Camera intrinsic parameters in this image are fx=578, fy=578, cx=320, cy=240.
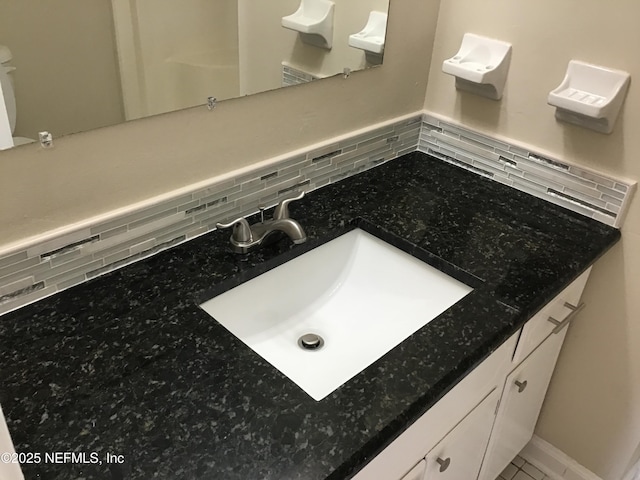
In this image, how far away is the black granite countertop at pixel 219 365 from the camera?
0.80 m

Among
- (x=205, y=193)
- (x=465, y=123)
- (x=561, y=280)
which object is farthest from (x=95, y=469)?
(x=465, y=123)

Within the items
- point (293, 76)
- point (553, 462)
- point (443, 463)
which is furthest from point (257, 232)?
point (553, 462)

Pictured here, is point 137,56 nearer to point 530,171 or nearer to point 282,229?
point 282,229

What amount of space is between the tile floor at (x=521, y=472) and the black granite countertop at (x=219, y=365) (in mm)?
866

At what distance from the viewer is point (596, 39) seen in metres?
1.25

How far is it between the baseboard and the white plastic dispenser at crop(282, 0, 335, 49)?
1.35 meters

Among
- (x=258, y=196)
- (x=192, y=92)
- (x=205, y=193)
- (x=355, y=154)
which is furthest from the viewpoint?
(x=355, y=154)

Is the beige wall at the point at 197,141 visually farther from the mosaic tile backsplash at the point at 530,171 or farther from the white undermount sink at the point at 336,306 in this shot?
the white undermount sink at the point at 336,306

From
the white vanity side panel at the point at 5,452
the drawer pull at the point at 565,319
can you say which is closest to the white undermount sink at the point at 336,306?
the drawer pull at the point at 565,319

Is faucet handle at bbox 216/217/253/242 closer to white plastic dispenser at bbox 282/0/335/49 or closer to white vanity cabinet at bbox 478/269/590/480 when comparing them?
white plastic dispenser at bbox 282/0/335/49

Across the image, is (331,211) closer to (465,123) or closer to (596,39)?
(465,123)

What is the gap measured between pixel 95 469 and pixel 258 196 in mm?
700

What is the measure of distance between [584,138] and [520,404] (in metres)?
0.68

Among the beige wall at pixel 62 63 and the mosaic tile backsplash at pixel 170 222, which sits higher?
the beige wall at pixel 62 63
